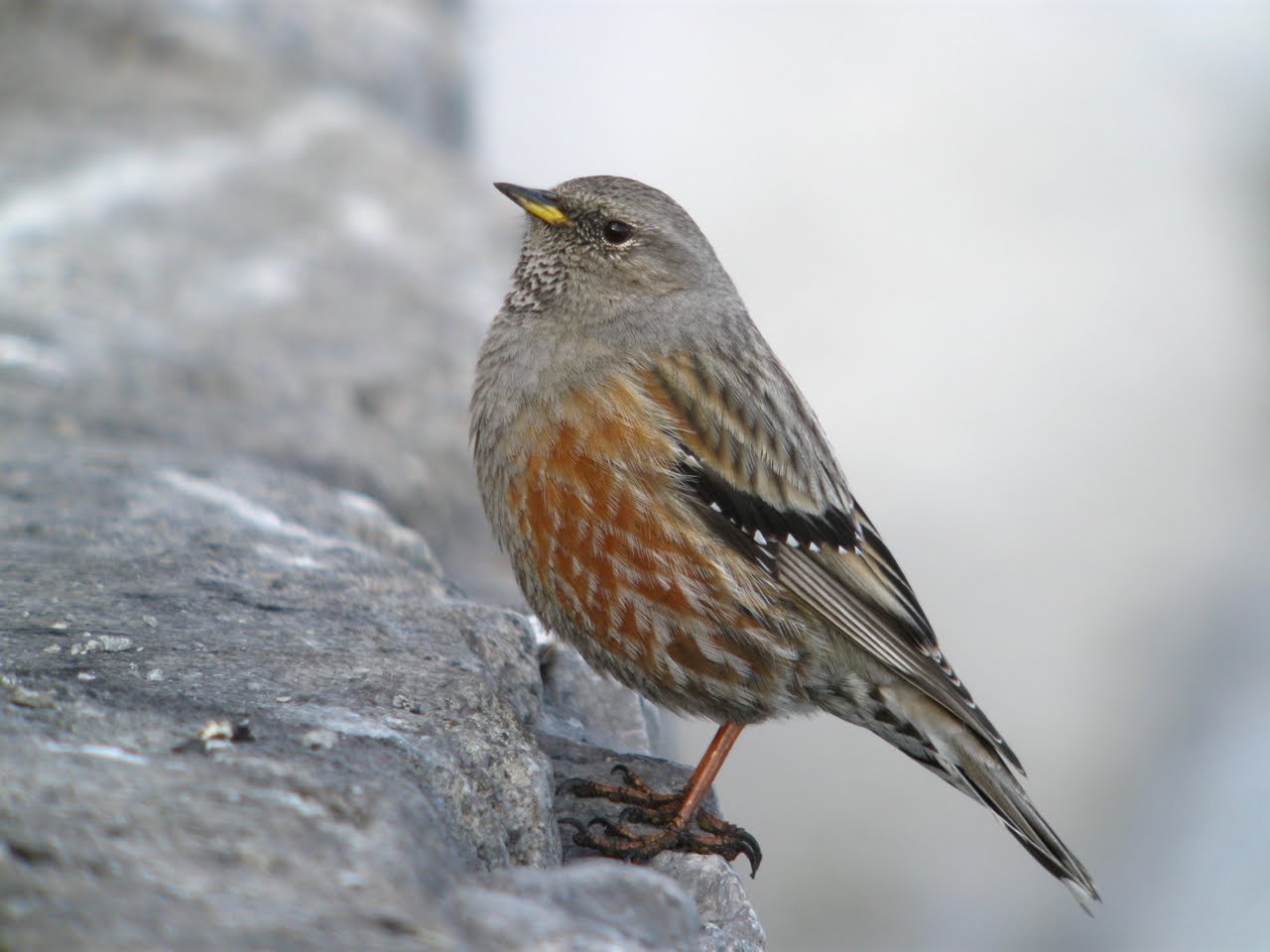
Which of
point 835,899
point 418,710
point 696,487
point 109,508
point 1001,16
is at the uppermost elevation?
point 1001,16

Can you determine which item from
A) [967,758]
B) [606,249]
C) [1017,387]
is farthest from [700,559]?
[1017,387]

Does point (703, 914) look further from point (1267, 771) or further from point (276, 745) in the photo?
point (1267, 771)

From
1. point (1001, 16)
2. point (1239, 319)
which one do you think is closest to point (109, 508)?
point (1239, 319)

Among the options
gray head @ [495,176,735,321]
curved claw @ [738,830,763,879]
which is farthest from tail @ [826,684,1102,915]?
gray head @ [495,176,735,321]

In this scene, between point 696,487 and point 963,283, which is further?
point 963,283

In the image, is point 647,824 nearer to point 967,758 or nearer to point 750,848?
point 750,848

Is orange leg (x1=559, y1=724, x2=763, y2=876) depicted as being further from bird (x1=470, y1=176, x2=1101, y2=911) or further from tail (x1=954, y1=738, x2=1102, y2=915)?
tail (x1=954, y1=738, x2=1102, y2=915)
